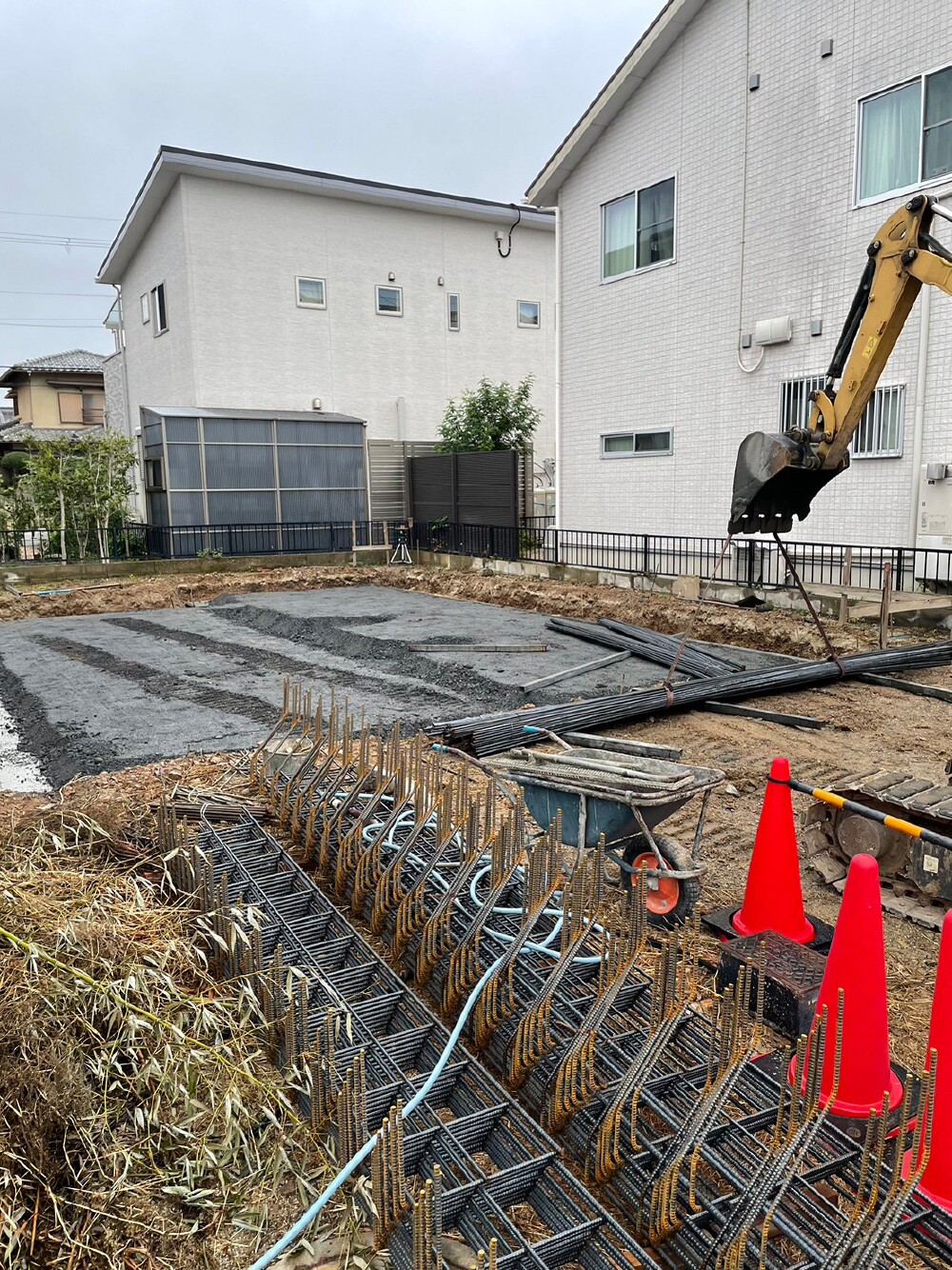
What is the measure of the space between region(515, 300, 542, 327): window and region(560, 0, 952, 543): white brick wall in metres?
8.56

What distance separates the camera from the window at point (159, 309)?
77.0 ft

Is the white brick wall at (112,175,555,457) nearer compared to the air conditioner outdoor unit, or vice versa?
the air conditioner outdoor unit

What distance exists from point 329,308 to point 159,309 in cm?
448

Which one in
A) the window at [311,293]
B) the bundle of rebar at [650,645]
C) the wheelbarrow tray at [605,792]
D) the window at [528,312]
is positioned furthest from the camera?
the window at [528,312]

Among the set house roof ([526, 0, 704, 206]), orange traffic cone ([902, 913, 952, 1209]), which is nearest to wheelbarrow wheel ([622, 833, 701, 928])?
orange traffic cone ([902, 913, 952, 1209])

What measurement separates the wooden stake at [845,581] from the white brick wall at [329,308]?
1503 centimetres

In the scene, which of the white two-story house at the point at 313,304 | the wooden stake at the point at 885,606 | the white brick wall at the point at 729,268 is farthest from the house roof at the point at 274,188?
the wooden stake at the point at 885,606

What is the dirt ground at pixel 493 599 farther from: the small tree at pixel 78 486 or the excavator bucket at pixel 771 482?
the excavator bucket at pixel 771 482

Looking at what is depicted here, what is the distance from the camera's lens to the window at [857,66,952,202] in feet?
37.3

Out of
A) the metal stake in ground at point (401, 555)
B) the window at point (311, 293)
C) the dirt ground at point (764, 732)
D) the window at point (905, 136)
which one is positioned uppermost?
the window at point (311, 293)

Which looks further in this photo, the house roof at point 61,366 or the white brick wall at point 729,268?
the house roof at point 61,366

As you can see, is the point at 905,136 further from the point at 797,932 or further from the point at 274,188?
the point at 274,188

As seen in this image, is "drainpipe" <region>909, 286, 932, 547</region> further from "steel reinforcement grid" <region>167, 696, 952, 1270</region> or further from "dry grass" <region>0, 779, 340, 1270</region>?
"dry grass" <region>0, 779, 340, 1270</region>

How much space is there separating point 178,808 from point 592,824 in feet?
8.04
